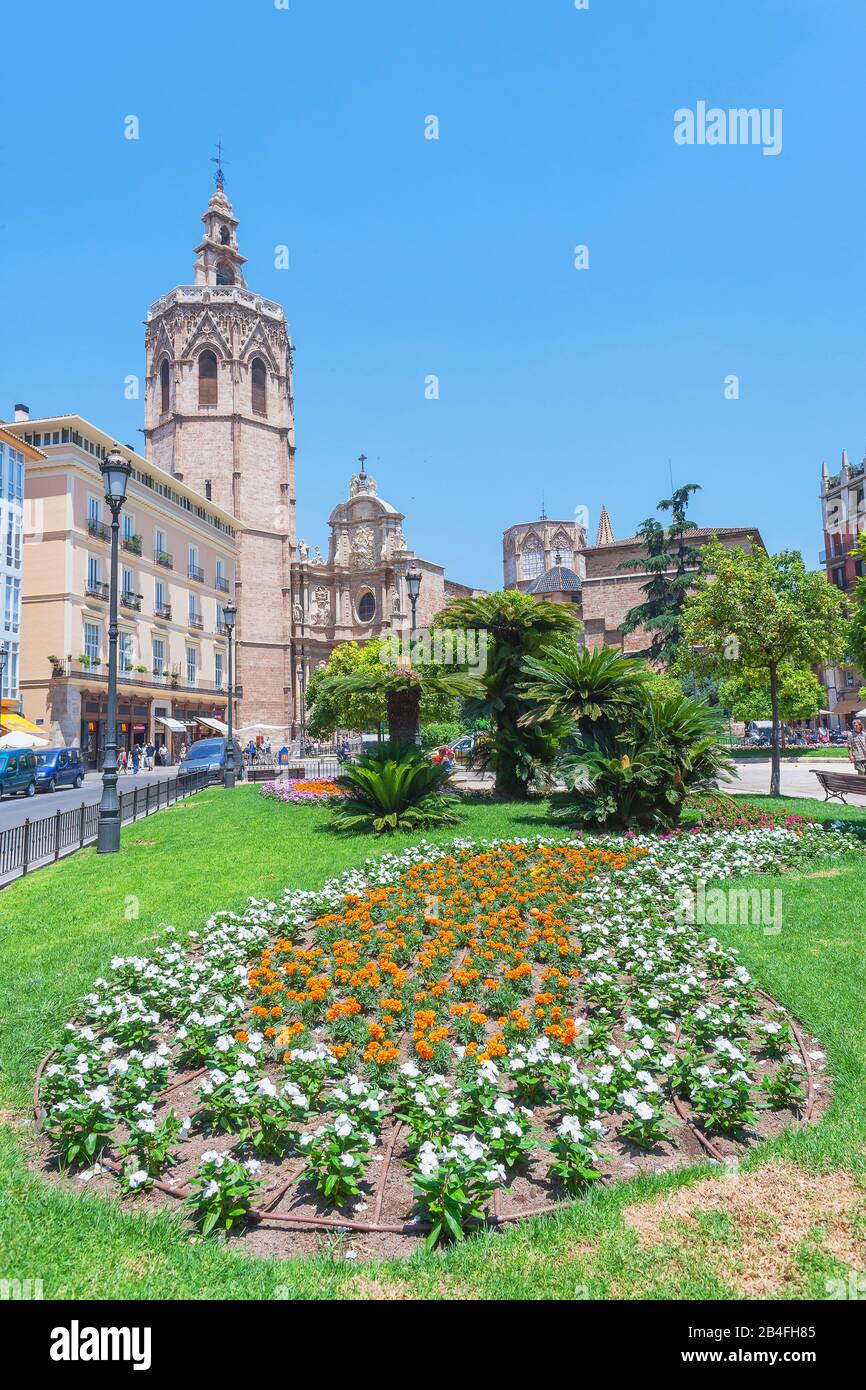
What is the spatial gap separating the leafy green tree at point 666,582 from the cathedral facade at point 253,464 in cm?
1988

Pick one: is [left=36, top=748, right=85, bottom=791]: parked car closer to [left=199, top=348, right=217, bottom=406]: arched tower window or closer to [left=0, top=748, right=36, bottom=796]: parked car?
[left=0, top=748, right=36, bottom=796]: parked car

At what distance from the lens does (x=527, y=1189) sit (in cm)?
325

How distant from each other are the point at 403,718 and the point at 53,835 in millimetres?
5950

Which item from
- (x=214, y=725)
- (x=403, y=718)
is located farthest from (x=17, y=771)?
(x=214, y=725)

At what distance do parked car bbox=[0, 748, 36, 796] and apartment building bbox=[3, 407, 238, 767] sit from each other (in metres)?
11.1

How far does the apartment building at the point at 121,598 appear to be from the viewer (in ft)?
115

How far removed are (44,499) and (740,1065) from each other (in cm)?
3870

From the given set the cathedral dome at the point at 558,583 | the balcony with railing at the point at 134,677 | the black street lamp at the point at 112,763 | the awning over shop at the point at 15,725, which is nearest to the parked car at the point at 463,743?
the awning over shop at the point at 15,725

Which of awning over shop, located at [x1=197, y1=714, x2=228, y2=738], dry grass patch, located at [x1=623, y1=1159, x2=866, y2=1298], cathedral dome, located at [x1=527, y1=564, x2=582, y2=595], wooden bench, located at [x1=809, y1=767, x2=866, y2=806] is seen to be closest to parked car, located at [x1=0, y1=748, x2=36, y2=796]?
awning over shop, located at [x1=197, y1=714, x2=228, y2=738]

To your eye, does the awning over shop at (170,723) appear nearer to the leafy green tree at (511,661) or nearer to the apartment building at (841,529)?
the leafy green tree at (511,661)

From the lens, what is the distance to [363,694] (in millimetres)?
18797

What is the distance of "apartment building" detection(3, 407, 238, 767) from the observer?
115ft

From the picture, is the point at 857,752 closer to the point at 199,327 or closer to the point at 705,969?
the point at 705,969
